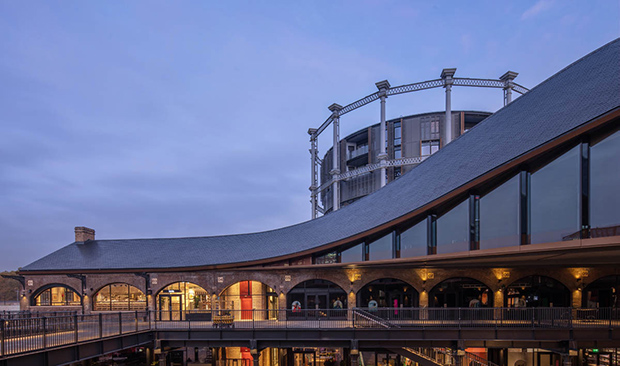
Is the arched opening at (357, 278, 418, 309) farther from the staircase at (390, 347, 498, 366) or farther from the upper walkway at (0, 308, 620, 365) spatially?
the staircase at (390, 347, 498, 366)

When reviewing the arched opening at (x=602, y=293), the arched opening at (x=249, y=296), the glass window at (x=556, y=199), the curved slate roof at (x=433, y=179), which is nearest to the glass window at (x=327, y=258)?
the curved slate roof at (x=433, y=179)

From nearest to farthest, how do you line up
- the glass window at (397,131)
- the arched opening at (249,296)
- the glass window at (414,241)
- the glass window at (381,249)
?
the glass window at (414,241) → the glass window at (381,249) → the arched opening at (249,296) → the glass window at (397,131)

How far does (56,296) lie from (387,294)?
85.0ft

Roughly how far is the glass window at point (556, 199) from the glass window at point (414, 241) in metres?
6.14

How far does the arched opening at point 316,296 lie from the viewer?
83.7ft

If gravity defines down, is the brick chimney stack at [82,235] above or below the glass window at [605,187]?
above

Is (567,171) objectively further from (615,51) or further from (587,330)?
(587,330)

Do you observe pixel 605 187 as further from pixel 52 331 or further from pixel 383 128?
pixel 383 128

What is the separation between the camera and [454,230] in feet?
60.5

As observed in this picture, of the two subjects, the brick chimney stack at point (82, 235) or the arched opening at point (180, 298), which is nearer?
the arched opening at point (180, 298)

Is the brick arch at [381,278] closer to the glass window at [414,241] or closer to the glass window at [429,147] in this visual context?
the glass window at [414,241]

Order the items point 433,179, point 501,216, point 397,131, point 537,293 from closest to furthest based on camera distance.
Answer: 1. point 501,216
2. point 433,179
3. point 537,293
4. point 397,131

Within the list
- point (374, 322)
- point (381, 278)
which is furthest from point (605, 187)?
point (381, 278)

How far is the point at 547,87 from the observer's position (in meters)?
18.2
